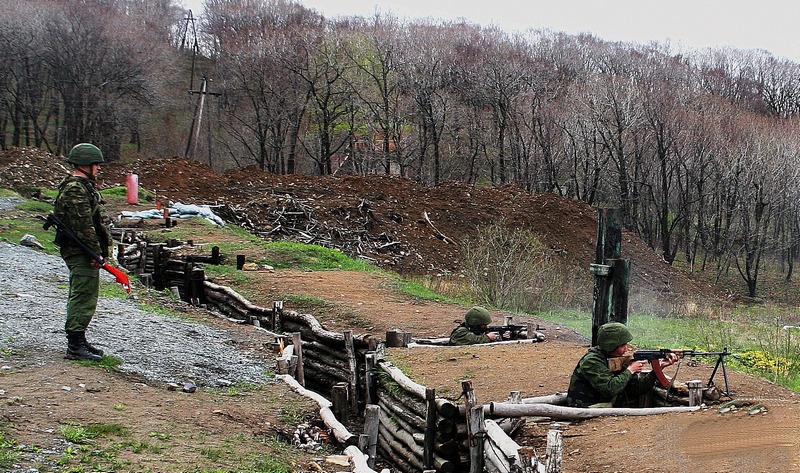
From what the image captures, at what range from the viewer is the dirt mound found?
98.8 feet

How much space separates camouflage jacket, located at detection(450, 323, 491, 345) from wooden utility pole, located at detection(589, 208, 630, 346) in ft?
4.82

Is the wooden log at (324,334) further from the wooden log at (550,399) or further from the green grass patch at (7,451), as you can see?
the green grass patch at (7,451)

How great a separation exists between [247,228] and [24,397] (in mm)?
22788

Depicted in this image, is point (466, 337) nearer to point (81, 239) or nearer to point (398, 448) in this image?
point (398, 448)

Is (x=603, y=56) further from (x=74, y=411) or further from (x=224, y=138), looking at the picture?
(x=74, y=411)

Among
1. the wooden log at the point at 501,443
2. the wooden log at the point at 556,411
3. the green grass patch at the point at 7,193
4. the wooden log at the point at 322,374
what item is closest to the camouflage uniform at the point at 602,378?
the wooden log at the point at 556,411

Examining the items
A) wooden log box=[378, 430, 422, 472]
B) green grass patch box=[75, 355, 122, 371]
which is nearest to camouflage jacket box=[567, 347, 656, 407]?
wooden log box=[378, 430, 422, 472]

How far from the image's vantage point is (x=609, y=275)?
33.7 ft

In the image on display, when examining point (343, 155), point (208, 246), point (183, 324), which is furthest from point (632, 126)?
point (183, 324)

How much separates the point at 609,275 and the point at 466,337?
6.72 feet

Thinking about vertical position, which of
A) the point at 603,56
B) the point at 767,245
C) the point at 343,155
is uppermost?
the point at 603,56

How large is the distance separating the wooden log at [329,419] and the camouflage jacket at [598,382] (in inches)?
80.3

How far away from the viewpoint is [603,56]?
58.2 metres

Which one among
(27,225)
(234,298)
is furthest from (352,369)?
(27,225)
